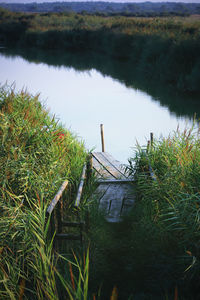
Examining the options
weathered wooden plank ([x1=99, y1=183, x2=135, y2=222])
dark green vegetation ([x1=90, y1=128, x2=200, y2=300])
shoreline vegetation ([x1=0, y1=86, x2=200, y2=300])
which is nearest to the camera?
shoreline vegetation ([x1=0, y1=86, x2=200, y2=300])

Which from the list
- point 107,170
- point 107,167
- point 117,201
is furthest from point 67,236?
point 107,167

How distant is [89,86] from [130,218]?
16839 millimetres

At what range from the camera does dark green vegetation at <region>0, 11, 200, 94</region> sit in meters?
16.6

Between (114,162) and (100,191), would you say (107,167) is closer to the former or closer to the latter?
(114,162)

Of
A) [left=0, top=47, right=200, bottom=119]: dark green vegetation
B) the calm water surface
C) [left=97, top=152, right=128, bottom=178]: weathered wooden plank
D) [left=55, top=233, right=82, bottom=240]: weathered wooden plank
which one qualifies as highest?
[left=55, top=233, right=82, bottom=240]: weathered wooden plank

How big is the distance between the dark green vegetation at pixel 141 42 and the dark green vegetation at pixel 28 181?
1046 cm

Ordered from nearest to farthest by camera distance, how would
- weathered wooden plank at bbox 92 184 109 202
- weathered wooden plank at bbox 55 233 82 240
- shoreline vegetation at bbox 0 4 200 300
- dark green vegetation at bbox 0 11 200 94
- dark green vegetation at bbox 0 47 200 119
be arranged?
A: 1. shoreline vegetation at bbox 0 4 200 300
2. weathered wooden plank at bbox 55 233 82 240
3. weathered wooden plank at bbox 92 184 109 202
4. dark green vegetation at bbox 0 47 200 119
5. dark green vegetation at bbox 0 11 200 94

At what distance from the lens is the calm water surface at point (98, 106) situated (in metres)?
13.8

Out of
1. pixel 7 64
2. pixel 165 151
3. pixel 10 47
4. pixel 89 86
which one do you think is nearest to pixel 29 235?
pixel 165 151

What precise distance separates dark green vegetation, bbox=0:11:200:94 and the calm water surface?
5.25 ft

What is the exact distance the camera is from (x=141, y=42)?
21453 mm

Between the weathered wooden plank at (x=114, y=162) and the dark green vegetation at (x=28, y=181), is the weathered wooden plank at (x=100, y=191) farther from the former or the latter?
the weathered wooden plank at (x=114, y=162)

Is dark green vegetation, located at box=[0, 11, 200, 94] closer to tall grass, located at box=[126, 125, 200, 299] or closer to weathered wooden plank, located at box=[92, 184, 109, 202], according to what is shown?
weathered wooden plank, located at box=[92, 184, 109, 202]

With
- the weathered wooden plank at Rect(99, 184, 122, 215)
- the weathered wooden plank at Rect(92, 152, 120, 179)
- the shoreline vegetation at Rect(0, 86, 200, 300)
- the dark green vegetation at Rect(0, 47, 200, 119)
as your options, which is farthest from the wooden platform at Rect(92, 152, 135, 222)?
the dark green vegetation at Rect(0, 47, 200, 119)
